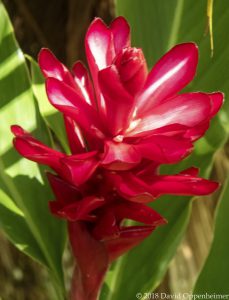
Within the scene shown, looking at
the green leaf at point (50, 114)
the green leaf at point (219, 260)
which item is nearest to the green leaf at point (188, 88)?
the green leaf at point (219, 260)

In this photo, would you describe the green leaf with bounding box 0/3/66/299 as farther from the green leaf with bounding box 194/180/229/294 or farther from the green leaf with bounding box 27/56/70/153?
the green leaf with bounding box 194/180/229/294

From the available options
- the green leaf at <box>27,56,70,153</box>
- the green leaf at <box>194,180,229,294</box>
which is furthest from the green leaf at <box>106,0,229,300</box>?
the green leaf at <box>27,56,70,153</box>

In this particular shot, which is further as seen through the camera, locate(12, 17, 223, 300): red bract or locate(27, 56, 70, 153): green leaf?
locate(27, 56, 70, 153): green leaf

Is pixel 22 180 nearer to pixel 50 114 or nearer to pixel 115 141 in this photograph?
pixel 50 114

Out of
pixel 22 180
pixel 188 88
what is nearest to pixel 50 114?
pixel 22 180

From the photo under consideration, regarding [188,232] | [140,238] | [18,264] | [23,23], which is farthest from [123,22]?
[18,264]

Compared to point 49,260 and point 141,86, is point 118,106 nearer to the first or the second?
point 141,86

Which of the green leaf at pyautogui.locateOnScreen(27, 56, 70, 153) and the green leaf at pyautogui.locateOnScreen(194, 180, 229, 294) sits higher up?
the green leaf at pyautogui.locateOnScreen(27, 56, 70, 153)
